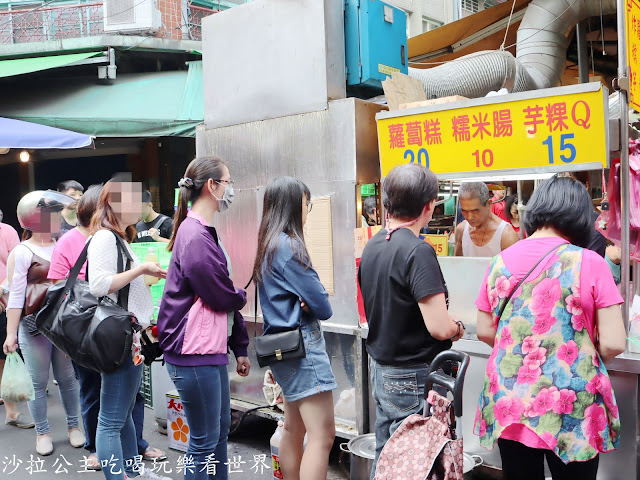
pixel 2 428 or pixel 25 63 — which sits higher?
pixel 25 63

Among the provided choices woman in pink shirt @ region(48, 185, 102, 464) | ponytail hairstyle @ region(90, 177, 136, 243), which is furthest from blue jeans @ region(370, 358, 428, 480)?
woman in pink shirt @ region(48, 185, 102, 464)

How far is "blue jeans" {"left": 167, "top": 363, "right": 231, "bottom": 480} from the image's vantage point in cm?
319

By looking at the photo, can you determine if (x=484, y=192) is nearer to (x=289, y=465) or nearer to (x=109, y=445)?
(x=289, y=465)

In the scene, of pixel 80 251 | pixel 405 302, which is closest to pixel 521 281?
pixel 405 302

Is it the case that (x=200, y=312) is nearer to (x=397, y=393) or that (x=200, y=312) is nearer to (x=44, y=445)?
(x=397, y=393)

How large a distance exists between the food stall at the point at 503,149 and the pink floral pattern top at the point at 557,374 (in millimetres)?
786

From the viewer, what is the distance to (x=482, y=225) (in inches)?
209

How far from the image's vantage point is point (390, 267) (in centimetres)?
275

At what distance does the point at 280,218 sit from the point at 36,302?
265cm

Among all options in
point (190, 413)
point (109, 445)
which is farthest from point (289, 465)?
point (109, 445)

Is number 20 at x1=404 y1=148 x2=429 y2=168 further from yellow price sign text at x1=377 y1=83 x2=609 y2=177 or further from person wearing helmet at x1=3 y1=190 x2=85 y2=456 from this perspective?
person wearing helmet at x1=3 y1=190 x2=85 y2=456

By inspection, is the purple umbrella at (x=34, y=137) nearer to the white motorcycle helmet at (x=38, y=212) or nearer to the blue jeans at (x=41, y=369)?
the white motorcycle helmet at (x=38, y=212)

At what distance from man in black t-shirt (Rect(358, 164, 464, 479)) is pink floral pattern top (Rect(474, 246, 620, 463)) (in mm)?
323

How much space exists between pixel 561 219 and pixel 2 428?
514 centimetres
